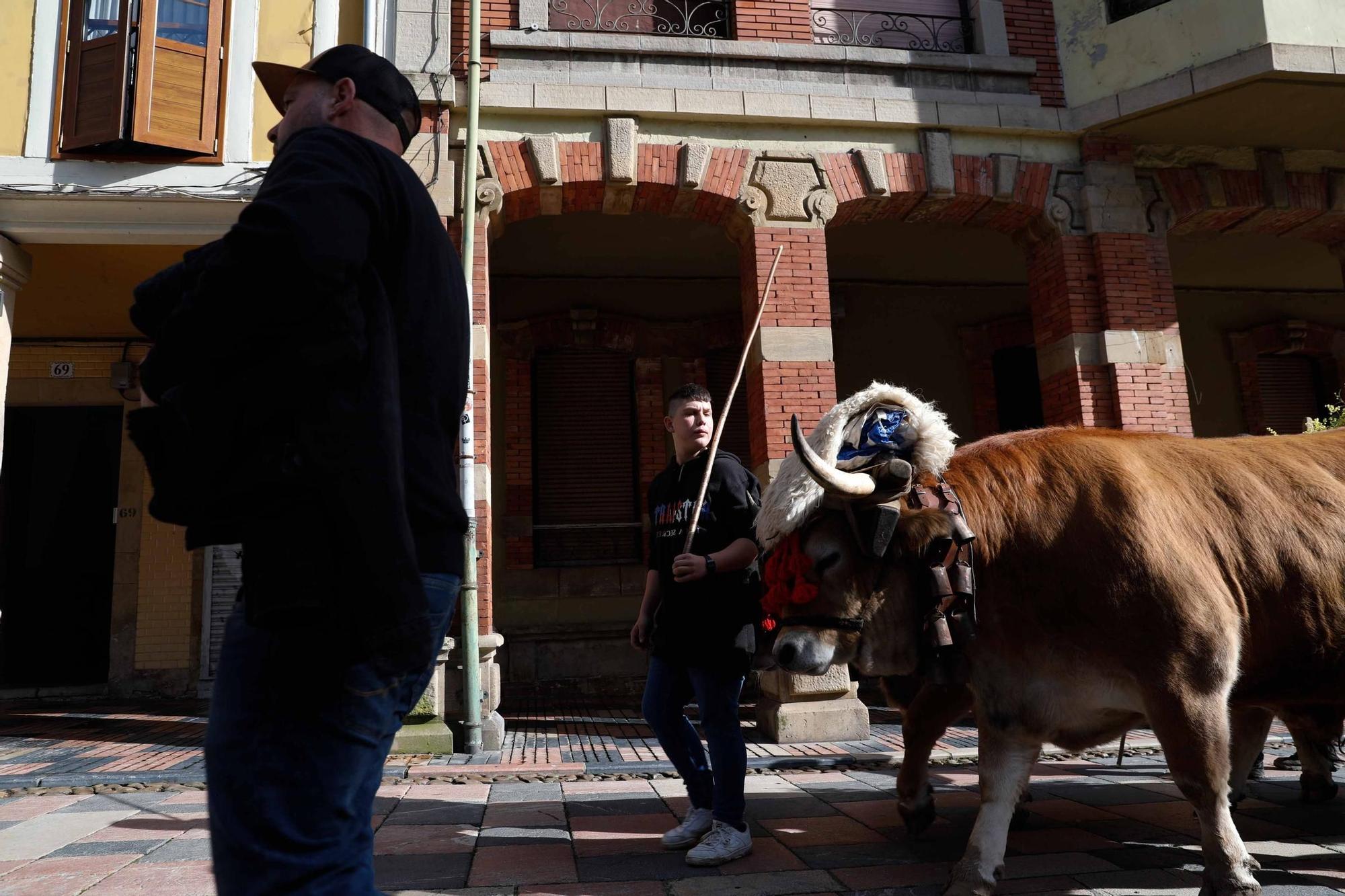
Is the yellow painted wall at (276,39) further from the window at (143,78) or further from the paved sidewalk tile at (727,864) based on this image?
the paved sidewalk tile at (727,864)

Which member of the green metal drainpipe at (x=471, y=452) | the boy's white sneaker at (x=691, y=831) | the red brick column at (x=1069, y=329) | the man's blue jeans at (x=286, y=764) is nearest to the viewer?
the man's blue jeans at (x=286, y=764)

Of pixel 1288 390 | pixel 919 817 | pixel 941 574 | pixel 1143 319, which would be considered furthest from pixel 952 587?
pixel 1288 390

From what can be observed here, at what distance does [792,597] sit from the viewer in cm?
322

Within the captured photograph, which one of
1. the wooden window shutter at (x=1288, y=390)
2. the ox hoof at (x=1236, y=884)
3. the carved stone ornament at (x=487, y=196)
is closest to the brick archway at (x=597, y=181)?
the carved stone ornament at (x=487, y=196)

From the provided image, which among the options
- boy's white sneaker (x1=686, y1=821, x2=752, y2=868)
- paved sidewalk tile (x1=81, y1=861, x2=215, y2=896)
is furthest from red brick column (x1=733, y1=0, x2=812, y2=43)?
paved sidewalk tile (x1=81, y1=861, x2=215, y2=896)

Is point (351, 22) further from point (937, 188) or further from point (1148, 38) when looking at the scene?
point (1148, 38)

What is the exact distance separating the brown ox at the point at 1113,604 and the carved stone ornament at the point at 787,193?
5.39 meters

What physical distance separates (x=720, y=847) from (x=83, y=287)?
9580 millimetres

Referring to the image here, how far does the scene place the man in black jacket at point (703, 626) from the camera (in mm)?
3678

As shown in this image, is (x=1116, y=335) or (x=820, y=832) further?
(x=1116, y=335)

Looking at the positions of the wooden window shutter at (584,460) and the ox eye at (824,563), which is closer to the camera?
the ox eye at (824,563)

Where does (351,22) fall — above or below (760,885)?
above

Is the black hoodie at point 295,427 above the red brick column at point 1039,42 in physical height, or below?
below

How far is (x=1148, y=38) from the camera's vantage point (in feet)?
28.7
